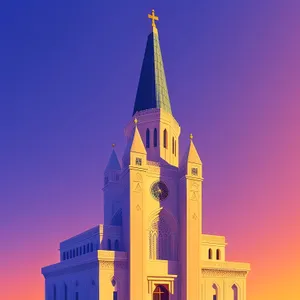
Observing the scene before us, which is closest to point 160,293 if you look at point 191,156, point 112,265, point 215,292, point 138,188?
point 112,265

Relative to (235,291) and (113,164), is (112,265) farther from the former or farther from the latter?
(113,164)

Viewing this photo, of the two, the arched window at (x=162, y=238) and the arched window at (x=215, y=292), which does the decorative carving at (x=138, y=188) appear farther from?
the arched window at (x=215, y=292)

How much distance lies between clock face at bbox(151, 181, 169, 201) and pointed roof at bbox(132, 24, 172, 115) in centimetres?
834

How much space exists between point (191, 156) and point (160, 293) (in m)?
12.5

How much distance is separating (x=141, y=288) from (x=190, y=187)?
9901 mm

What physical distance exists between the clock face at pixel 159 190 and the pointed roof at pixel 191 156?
9.81ft

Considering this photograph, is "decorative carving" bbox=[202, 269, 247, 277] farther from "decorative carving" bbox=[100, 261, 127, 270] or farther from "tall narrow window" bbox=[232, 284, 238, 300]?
"decorative carving" bbox=[100, 261, 127, 270]

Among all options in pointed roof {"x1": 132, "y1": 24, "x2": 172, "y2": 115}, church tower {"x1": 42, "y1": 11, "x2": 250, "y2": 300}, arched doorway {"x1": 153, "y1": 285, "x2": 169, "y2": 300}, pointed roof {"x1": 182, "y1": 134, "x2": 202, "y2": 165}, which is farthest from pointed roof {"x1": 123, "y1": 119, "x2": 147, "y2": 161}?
arched doorway {"x1": 153, "y1": 285, "x2": 169, "y2": 300}

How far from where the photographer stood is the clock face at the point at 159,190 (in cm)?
4162

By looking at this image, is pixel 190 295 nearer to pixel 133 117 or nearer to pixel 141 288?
pixel 141 288

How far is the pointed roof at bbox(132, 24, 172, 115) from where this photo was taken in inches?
1828

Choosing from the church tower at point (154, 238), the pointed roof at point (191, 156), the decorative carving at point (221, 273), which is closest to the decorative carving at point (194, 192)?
the church tower at point (154, 238)

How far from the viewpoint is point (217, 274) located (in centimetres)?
4231

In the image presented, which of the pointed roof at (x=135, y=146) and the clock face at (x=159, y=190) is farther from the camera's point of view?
the clock face at (x=159, y=190)
